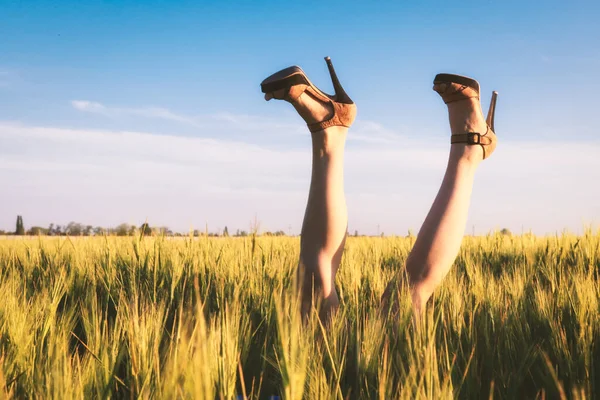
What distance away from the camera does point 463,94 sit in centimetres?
215

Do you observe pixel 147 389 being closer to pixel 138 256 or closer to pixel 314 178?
pixel 314 178

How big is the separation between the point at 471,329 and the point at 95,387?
1.09 metres

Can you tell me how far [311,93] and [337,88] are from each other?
172 millimetres

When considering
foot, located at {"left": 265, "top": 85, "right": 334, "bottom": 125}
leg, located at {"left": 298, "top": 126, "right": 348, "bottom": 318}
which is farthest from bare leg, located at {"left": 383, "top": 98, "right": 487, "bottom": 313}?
foot, located at {"left": 265, "top": 85, "right": 334, "bottom": 125}

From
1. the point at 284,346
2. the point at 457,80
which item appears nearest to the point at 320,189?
the point at 457,80

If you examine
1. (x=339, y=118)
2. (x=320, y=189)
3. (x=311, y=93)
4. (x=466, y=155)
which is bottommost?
(x=320, y=189)

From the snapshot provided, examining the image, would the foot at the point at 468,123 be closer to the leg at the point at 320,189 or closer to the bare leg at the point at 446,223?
the bare leg at the point at 446,223

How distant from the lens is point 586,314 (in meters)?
1.59

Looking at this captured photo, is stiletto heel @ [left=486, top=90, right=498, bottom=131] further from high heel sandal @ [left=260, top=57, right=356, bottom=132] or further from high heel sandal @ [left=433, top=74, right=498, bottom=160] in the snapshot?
high heel sandal @ [left=260, top=57, right=356, bottom=132]

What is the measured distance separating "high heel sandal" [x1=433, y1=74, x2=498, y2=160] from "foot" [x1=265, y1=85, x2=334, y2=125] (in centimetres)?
52

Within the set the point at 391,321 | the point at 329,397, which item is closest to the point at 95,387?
the point at 329,397

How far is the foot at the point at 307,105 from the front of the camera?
1.96 m

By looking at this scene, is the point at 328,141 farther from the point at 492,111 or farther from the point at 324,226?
the point at 492,111

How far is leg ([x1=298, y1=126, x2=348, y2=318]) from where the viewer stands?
75.7 inches
